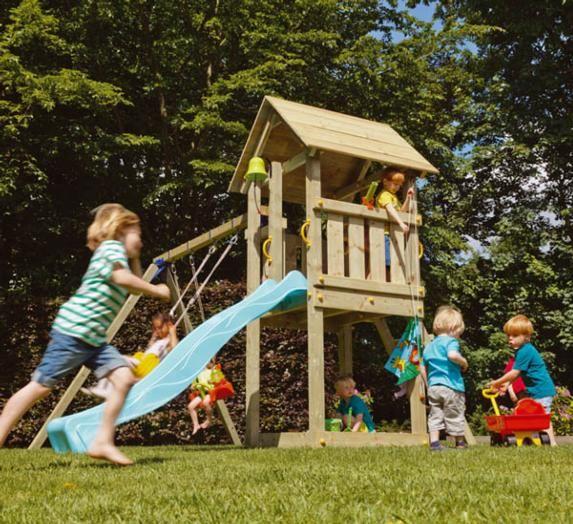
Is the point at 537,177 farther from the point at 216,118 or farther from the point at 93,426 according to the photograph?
the point at 93,426

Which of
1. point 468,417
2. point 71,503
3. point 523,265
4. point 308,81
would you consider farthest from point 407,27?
point 71,503

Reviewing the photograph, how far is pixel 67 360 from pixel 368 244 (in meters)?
4.42

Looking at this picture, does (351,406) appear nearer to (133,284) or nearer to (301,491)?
(133,284)

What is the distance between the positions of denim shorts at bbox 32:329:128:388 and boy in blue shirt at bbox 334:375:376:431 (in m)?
4.46

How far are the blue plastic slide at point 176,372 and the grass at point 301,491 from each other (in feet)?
5.64

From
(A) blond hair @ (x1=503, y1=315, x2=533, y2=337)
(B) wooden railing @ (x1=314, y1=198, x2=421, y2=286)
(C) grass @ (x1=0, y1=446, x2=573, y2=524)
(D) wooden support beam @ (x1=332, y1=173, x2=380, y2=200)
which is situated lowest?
(C) grass @ (x1=0, y1=446, x2=573, y2=524)

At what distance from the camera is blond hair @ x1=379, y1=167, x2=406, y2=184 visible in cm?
821

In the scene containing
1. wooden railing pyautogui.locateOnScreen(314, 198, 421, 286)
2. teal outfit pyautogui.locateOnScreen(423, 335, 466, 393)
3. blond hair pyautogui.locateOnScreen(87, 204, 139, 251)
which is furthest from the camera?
wooden railing pyautogui.locateOnScreen(314, 198, 421, 286)

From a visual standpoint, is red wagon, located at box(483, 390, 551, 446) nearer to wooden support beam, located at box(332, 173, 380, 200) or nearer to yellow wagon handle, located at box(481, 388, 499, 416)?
yellow wagon handle, located at box(481, 388, 499, 416)

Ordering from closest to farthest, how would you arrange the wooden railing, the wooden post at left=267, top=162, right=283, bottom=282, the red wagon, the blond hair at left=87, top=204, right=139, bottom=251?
1. the blond hair at left=87, top=204, right=139, bottom=251
2. the red wagon
3. the wooden railing
4. the wooden post at left=267, top=162, right=283, bottom=282

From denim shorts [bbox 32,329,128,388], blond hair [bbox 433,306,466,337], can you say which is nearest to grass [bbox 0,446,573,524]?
denim shorts [bbox 32,329,128,388]

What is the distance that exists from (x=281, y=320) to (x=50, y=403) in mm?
3617

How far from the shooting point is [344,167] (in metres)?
9.44

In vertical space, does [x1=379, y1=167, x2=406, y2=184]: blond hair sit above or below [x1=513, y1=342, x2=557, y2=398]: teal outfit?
above
